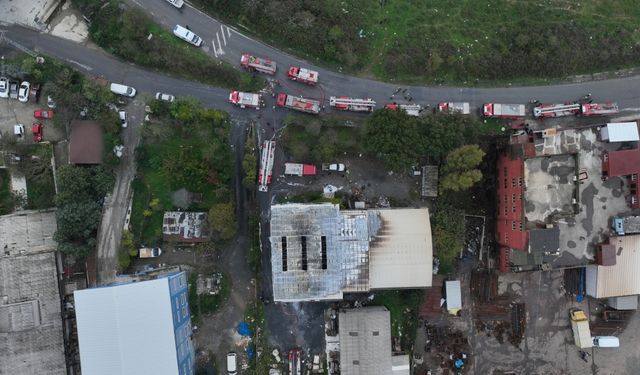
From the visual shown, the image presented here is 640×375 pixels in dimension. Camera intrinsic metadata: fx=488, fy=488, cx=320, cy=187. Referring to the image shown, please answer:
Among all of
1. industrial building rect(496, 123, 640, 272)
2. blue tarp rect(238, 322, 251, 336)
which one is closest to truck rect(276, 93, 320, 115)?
industrial building rect(496, 123, 640, 272)

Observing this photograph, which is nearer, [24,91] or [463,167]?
[463,167]

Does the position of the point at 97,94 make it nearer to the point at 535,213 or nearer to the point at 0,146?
the point at 0,146

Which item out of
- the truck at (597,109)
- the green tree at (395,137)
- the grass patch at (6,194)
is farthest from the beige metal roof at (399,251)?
the grass patch at (6,194)

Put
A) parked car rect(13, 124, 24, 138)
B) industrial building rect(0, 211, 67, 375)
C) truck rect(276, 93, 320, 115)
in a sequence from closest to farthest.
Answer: industrial building rect(0, 211, 67, 375), parked car rect(13, 124, 24, 138), truck rect(276, 93, 320, 115)

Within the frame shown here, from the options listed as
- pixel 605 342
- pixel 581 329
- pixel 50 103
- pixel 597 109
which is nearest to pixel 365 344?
pixel 581 329

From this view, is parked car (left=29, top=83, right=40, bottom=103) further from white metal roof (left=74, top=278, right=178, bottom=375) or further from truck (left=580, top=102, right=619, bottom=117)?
truck (left=580, top=102, right=619, bottom=117)

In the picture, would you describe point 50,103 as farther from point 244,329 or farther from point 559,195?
point 559,195

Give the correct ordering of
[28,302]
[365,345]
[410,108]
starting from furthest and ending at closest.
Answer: [410,108] → [365,345] → [28,302]
